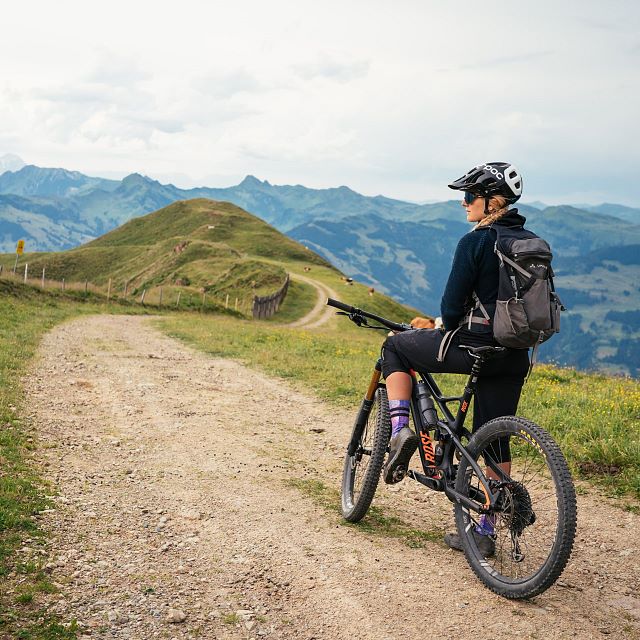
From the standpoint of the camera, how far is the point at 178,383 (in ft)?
46.0

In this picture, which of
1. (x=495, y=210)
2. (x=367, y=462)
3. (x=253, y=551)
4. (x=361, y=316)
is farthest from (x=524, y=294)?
(x=253, y=551)

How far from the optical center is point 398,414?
19.8 feet

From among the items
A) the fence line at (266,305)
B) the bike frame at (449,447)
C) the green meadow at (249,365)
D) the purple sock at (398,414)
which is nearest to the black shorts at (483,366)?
the bike frame at (449,447)

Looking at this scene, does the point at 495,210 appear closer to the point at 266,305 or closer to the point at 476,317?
the point at 476,317

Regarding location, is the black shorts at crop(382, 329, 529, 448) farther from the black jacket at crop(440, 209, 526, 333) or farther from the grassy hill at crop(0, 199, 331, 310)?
the grassy hill at crop(0, 199, 331, 310)

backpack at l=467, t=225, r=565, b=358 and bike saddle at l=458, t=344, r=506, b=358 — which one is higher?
backpack at l=467, t=225, r=565, b=358

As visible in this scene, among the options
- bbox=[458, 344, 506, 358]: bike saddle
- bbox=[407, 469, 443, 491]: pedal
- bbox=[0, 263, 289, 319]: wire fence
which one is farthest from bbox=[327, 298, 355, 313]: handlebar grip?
bbox=[0, 263, 289, 319]: wire fence

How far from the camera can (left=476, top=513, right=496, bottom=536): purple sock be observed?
18.1 ft

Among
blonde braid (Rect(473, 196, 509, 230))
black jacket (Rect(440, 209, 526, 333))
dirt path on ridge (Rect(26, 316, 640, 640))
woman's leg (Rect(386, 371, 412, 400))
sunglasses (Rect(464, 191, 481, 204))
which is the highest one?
sunglasses (Rect(464, 191, 481, 204))

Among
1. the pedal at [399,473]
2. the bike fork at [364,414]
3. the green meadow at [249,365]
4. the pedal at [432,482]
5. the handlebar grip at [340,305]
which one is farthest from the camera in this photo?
the bike fork at [364,414]

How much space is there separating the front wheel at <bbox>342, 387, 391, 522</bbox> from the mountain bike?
12 millimetres

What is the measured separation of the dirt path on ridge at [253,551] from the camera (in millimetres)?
4738

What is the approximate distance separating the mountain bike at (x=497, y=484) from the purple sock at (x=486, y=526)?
0.02 m

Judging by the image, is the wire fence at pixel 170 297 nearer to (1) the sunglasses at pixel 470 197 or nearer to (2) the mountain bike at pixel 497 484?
(2) the mountain bike at pixel 497 484
